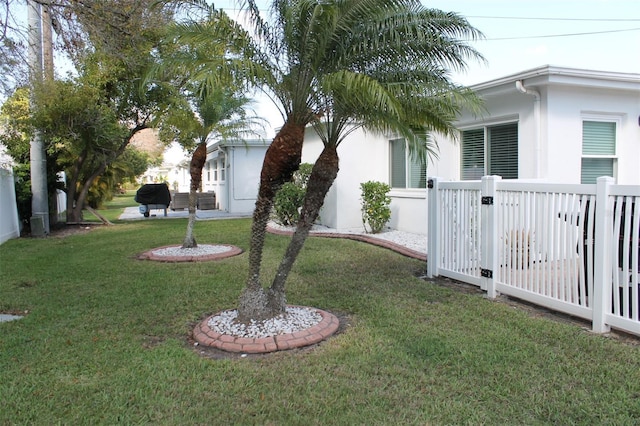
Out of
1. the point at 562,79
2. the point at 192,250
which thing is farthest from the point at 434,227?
the point at 192,250

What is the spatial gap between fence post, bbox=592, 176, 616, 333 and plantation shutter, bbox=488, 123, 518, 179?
4.12m

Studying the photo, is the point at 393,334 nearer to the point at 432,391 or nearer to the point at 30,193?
the point at 432,391

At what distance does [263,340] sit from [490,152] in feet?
21.0

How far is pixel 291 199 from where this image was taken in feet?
40.5

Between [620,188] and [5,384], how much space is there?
5.51m

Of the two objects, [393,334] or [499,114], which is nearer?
[393,334]

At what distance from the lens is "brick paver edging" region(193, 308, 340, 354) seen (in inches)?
165

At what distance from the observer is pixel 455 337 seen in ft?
14.4

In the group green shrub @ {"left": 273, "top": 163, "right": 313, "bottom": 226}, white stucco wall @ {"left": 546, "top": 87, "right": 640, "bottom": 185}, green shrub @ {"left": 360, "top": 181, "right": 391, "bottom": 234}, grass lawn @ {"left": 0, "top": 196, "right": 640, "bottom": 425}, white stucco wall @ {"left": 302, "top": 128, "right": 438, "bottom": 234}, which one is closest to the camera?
grass lawn @ {"left": 0, "top": 196, "right": 640, "bottom": 425}

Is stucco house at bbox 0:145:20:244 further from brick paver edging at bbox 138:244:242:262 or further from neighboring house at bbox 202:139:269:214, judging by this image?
neighboring house at bbox 202:139:269:214

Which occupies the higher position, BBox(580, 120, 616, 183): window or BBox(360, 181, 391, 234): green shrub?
BBox(580, 120, 616, 183): window

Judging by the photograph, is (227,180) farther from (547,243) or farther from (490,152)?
(547,243)

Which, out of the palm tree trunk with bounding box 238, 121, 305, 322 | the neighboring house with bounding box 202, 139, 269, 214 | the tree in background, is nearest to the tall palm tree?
the palm tree trunk with bounding box 238, 121, 305, 322

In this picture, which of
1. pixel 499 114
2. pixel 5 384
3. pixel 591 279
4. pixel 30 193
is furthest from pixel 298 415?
pixel 30 193
